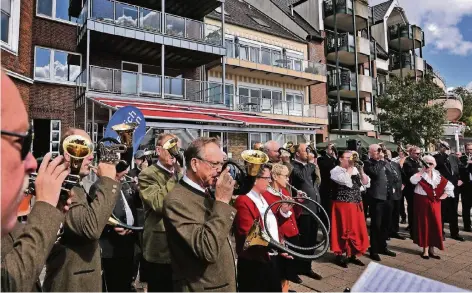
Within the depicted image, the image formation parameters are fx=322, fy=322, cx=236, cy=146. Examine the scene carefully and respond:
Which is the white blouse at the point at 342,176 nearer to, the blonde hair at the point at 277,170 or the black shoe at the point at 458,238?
the blonde hair at the point at 277,170

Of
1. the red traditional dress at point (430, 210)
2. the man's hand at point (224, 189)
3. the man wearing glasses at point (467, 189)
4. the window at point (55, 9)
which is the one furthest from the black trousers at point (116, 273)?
the window at point (55, 9)

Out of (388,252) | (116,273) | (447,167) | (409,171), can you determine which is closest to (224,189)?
(116,273)

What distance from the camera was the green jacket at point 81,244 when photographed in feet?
7.29

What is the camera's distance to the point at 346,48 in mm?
25188

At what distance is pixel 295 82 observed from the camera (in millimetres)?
23312

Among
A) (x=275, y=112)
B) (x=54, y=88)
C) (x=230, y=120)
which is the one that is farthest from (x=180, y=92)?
(x=275, y=112)

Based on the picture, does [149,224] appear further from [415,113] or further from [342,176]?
[415,113]

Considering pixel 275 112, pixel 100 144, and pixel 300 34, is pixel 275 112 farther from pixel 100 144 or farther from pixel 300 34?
pixel 100 144

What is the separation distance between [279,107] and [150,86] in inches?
366

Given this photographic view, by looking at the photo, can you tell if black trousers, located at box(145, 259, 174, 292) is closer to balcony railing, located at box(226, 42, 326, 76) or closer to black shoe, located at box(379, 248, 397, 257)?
black shoe, located at box(379, 248, 397, 257)

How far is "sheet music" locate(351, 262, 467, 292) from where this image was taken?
1.23m

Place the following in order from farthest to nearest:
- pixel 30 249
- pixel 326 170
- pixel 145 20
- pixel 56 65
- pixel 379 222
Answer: pixel 145 20 < pixel 56 65 < pixel 326 170 < pixel 379 222 < pixel 30 249

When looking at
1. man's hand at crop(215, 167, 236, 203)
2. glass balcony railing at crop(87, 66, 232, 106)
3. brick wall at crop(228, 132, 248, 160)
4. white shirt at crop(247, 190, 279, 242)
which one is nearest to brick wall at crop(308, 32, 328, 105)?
glass balcony railing at crop(87, 66, 232, 106)

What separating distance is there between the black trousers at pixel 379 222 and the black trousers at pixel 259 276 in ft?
12.5
